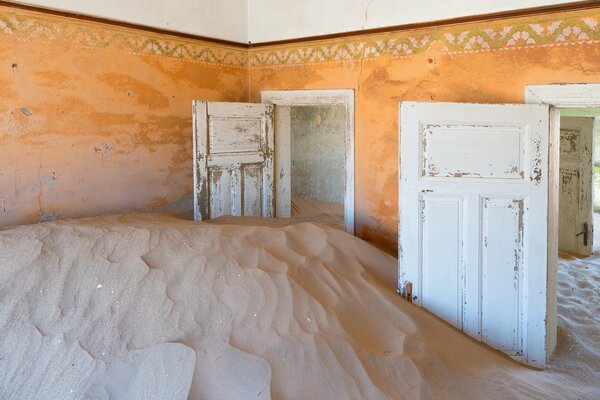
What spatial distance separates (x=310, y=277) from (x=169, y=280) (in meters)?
0.92

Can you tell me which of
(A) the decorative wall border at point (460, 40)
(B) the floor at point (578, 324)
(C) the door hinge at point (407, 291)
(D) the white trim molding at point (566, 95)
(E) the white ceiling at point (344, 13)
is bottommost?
(B) the floor at point (578, 324)

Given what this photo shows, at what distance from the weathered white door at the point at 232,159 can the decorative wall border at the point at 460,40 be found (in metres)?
0.77

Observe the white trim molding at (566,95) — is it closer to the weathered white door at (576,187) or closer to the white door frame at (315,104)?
the white door frame at (315,104)

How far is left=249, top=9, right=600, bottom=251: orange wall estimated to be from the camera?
397 centimetres

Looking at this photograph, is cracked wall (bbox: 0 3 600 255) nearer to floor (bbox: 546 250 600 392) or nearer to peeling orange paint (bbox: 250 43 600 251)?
peeling orange paint (bbox: 250 43 600 251)

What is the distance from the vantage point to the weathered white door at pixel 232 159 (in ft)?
16.6

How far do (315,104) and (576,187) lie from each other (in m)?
3.94

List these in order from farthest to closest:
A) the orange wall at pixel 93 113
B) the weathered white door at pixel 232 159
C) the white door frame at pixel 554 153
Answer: the weathered white door at pixel 232 159 < the orange wall at pixel 93 113 < the white door frame at pixel 554 153

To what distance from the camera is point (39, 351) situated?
8.44ft

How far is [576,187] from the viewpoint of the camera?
6.91 meters

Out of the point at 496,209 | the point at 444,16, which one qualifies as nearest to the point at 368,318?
the point at 496,209

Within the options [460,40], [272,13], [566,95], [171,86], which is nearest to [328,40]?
[272,13]

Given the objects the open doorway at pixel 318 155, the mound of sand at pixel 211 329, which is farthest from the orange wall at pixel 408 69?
the open doorway at pixel 318 155

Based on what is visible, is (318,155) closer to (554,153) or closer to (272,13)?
(272,13)
